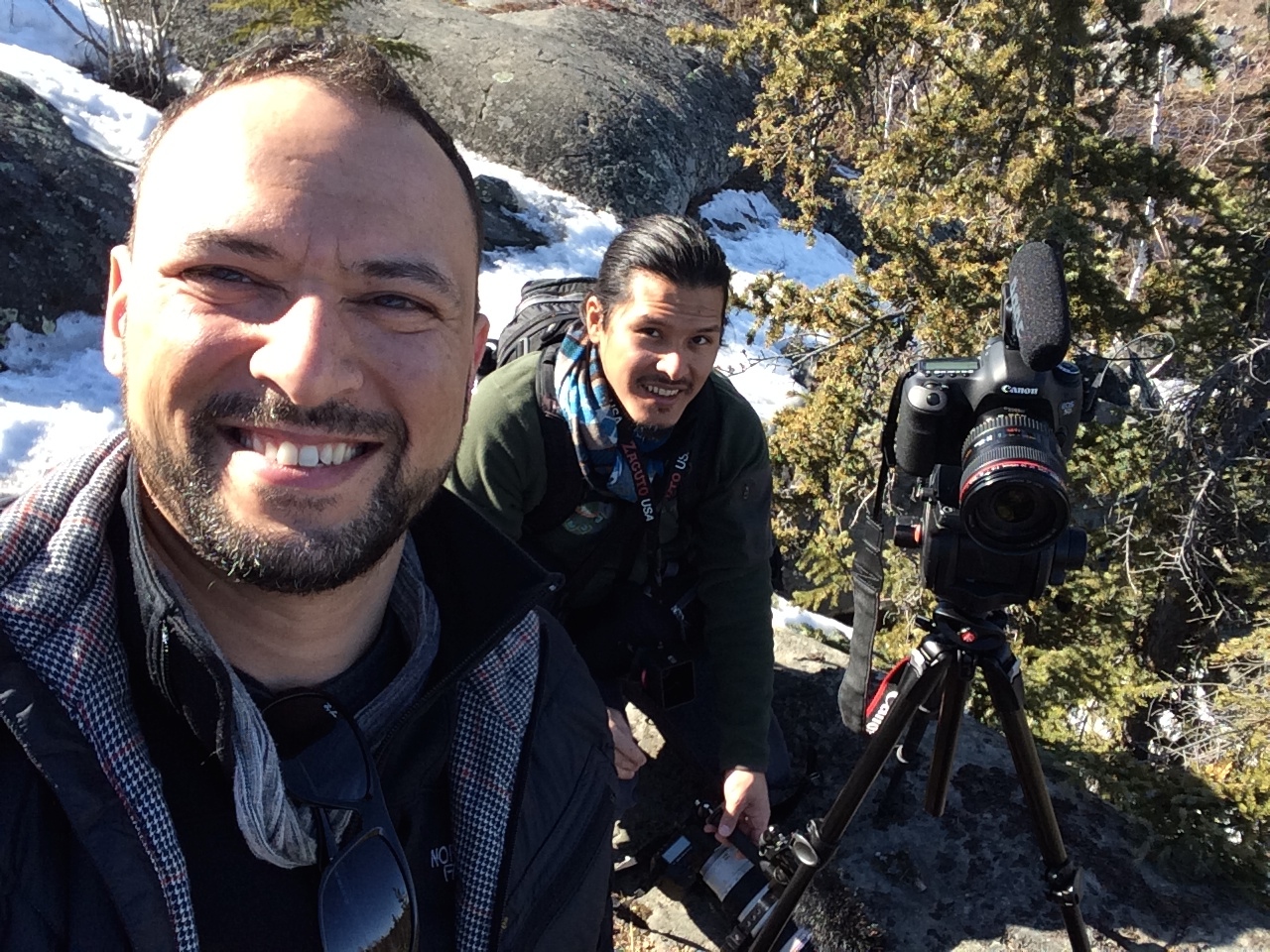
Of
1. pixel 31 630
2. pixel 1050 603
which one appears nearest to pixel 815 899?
pixel 31 630

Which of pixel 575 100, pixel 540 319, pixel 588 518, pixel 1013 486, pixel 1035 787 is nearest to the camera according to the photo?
pixel 1013 486

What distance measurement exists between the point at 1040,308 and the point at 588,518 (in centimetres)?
134

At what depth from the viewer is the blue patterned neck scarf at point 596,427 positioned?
246 centimetres

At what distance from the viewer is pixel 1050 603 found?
5082mm

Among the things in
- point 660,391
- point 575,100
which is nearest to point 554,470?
point 660,391

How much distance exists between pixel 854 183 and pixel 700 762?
13.1 feet

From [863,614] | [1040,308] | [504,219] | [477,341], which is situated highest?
[504,219]

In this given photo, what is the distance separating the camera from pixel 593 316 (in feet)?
8.97

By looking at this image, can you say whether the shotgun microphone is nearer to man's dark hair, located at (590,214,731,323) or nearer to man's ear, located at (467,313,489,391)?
man's dark hair, located at (590,214,731,323)

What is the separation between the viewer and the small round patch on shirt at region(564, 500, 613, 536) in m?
2.54

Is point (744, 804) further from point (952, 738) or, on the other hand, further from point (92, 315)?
point (92, 315)

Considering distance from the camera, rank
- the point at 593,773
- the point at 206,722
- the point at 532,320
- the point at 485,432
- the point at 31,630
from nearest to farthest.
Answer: the point at 31,630, the point at 206,722, the point at 593,773, the point at 485,432, the point at 532,320

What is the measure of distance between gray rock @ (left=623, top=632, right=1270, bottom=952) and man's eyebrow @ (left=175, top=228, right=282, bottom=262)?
7.55 ft

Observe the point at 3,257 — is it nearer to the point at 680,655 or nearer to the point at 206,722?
the point at 680,655
